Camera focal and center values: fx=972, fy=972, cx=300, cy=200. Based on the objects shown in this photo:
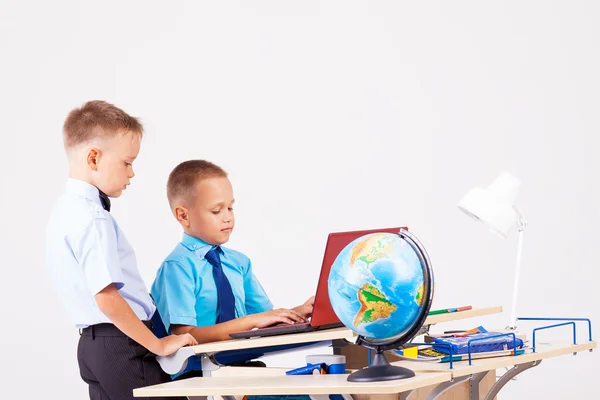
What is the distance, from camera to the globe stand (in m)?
2.62

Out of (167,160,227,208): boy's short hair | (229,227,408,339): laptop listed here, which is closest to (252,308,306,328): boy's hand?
(229,227,408,339): laptop

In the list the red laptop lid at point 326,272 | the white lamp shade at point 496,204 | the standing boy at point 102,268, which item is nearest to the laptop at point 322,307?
the red laptop lid at point 326,272

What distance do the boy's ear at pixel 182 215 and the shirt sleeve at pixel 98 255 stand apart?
2.03 ft

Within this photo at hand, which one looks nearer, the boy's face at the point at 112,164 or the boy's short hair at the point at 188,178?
the boy's face at the point at 112,164

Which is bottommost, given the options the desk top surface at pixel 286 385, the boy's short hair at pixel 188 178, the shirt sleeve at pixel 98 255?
the desk top surface at pixel 286 385

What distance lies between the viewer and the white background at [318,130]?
6.27m

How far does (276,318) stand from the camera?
3234 mm

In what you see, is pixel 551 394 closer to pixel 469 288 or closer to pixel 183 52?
pixel 469 288

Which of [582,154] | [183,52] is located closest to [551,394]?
[582,154]

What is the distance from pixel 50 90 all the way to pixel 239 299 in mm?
3492

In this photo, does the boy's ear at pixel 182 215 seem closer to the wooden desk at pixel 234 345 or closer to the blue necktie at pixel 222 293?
the blue necktie at pixel 222 293

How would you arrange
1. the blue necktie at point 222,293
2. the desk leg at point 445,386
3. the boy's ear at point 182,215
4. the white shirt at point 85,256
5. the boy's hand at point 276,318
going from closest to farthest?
the desk leg at point 445,386 < the white shirt at point 85,256 < the boy's hand at point 276,318 < the blue necktie at point 222,293 < the boy's ear at point 182,215

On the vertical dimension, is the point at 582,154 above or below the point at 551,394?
above

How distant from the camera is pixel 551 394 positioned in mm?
5918
